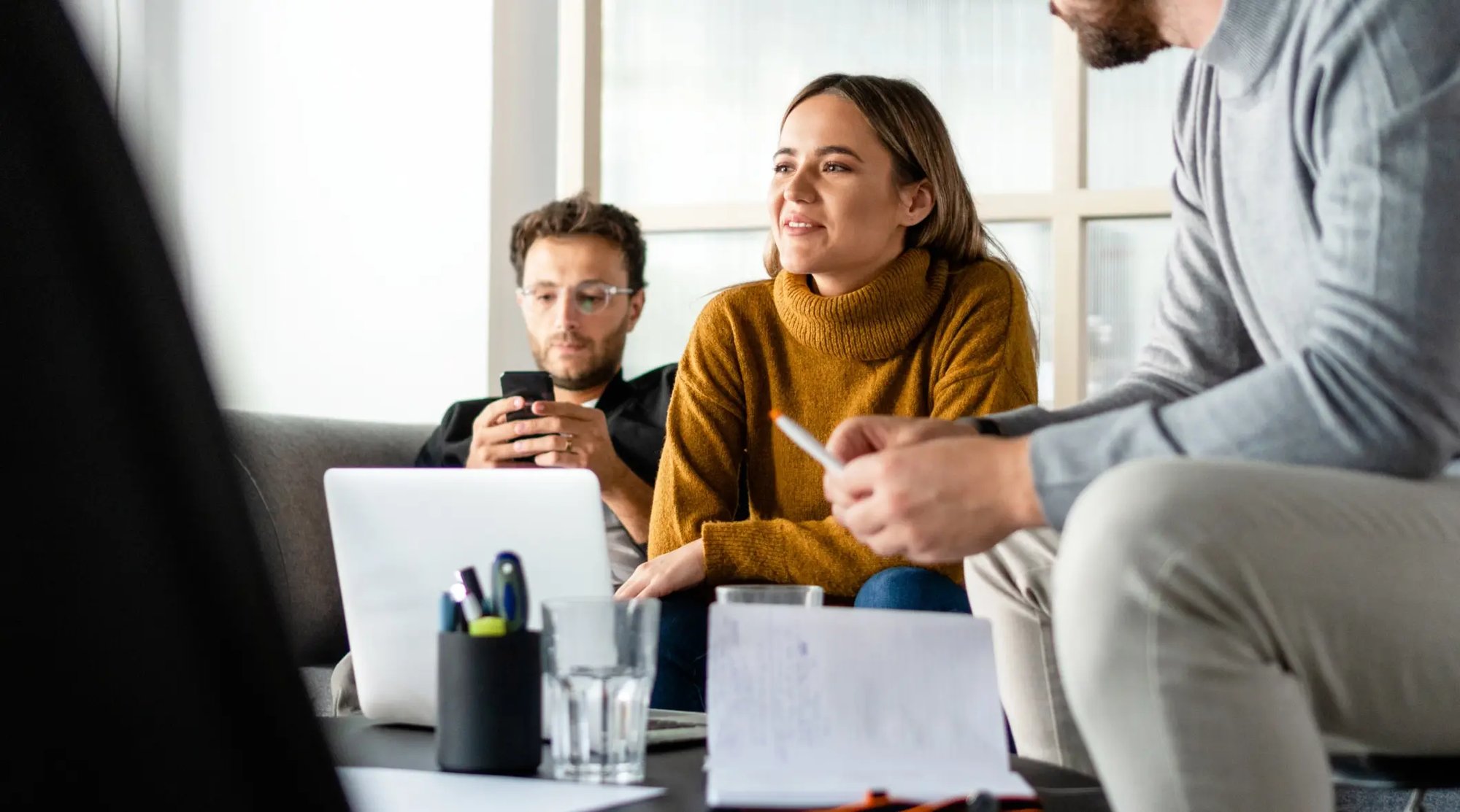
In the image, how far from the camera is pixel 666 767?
1.07 meters

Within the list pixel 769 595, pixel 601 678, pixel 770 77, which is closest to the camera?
pixel 601 678

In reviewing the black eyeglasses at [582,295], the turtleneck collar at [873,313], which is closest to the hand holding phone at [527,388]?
the black eyeglasses at [582,295]

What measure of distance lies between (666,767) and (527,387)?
4.18 ft

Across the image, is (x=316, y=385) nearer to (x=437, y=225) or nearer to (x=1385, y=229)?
(x=437, y=225)

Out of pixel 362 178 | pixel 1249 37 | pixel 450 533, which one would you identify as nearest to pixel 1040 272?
pixel 362 178

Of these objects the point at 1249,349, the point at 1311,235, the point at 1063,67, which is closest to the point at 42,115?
the point at 1311,235

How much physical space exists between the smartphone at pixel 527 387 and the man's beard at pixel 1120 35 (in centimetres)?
118

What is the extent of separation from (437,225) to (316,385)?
487 mm

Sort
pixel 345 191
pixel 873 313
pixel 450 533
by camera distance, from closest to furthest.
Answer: pixel 450 533 < pixel 873 313 < pixel 345 191

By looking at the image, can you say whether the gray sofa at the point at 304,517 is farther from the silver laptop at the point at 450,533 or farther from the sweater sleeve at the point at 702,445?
the silver laptop at the point at 450,533

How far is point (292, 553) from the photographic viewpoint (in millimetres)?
2264

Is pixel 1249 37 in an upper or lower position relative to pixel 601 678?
upper

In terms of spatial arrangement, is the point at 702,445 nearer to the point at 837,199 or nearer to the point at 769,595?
the point at 837,199

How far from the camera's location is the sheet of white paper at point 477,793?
909mm
